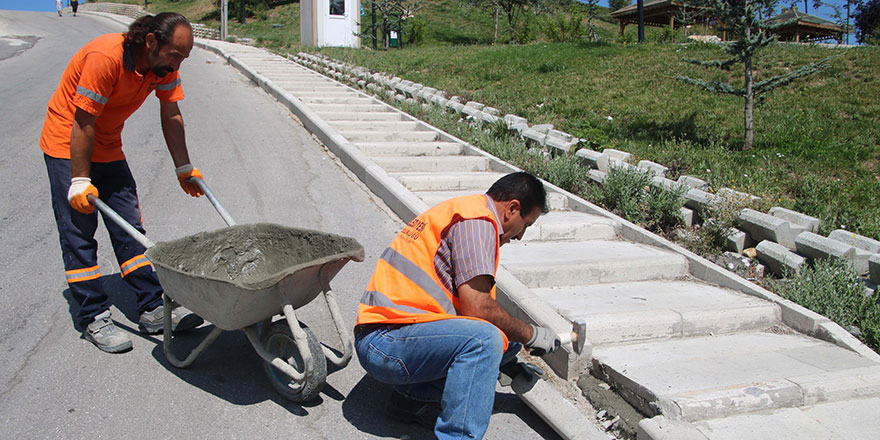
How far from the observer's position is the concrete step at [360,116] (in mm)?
10205

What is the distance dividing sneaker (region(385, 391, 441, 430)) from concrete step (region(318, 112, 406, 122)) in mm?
7512

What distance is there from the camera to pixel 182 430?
2918mm

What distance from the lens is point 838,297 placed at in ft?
14.7

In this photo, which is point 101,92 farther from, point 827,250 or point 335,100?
point 335,100

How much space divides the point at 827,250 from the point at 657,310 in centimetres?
182

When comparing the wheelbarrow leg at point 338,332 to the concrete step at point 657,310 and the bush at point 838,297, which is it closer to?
the concrete step at point 657,310

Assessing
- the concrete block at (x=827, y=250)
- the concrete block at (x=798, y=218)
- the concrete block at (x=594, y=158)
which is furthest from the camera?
the concrete block at (x=594, y=158)

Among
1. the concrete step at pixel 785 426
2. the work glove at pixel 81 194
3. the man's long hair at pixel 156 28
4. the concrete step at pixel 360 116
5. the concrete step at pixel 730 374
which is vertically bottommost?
the concrete step at pixel 785 426

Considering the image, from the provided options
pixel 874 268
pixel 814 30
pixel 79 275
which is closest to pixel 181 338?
pixel 79 275

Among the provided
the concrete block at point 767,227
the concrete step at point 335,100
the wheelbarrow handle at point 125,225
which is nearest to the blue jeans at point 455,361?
the wheelbarrow handle at point 125,225

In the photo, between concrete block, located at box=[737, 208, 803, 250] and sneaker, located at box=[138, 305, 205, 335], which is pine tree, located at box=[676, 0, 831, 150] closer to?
concrete block, located at box=[737, 208, 803, 250]

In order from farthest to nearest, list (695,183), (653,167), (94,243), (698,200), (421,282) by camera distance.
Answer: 1. (653,167)
2. (695,183)
3. (698,200)
4. (94,243)
5. (421,282)

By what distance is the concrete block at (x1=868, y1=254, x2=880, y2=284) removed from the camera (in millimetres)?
4691

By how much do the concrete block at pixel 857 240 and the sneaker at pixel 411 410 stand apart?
3952mm
